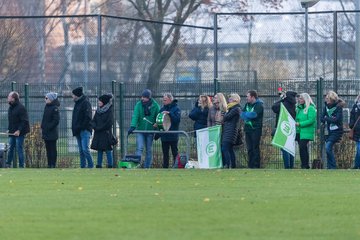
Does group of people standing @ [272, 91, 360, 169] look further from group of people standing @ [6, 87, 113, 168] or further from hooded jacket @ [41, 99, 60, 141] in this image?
hooded jacket @ [41, 99, 60, 141]

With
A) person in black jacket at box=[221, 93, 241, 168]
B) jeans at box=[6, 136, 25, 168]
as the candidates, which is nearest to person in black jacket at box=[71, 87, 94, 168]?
jeans at box=[6, 136, 25, 168]

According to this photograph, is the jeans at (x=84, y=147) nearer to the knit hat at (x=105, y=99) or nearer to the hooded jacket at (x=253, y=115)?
the knit hat at (x=105, y=99)

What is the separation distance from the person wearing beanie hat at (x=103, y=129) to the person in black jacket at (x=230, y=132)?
8.90 ft

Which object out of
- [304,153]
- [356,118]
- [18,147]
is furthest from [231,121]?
[18,147]

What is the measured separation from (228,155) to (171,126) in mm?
1736

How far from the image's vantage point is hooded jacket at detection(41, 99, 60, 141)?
27688 millimetres

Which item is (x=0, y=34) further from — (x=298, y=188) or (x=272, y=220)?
(x=272, y=220)

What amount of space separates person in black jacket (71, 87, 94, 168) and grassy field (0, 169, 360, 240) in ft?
14.3

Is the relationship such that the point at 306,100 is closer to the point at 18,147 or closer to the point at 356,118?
the point at 356,118

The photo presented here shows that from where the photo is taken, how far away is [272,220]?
14.1 metres

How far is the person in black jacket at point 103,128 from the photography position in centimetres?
2719

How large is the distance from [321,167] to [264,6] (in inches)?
699

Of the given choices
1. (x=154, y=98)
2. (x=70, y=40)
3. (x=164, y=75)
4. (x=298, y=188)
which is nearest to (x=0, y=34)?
(x=70, y=40)

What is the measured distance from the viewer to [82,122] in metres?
27.4
